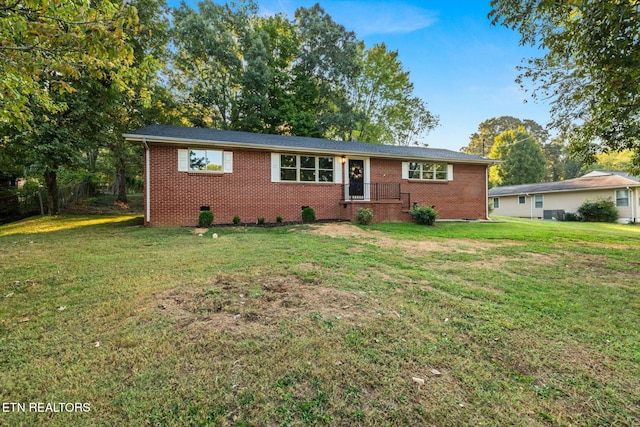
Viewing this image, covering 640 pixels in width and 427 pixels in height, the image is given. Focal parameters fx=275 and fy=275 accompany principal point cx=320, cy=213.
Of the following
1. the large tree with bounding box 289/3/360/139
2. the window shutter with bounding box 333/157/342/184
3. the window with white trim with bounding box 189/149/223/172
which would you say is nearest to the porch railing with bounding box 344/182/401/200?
the window shutter with bounding box 333/157/342/184

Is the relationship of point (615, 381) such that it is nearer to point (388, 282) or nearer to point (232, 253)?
point (388, 282)

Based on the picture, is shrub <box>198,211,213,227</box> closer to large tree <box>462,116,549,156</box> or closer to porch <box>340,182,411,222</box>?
porch <box>340,182,411,222</box>

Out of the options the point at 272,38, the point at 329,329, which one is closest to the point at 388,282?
the point at 329,329

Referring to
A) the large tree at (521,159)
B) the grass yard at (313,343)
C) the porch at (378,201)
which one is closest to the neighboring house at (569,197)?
the large tree at (521,159)

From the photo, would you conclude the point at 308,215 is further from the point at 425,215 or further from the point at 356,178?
the point at 425,215

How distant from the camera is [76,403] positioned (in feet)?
5.51

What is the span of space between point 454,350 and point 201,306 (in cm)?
255

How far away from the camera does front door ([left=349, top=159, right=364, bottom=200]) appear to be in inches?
500

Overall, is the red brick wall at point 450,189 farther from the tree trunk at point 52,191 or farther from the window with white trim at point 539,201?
the tree trunk at point 52,191

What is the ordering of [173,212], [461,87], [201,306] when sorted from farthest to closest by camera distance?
1. [461,87]
2. [173,212]
3. [201,306]

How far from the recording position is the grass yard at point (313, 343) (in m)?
1.68

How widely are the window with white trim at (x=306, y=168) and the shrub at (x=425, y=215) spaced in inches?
155

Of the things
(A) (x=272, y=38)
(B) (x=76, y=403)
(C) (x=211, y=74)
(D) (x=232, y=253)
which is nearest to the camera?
(B) (x=76, y=403)

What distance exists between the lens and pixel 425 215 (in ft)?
37.4
